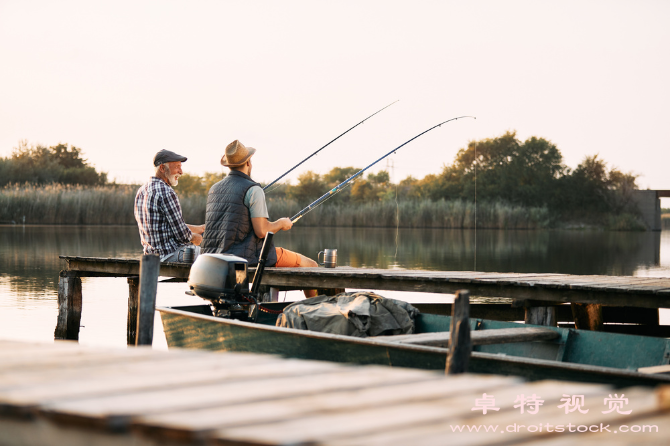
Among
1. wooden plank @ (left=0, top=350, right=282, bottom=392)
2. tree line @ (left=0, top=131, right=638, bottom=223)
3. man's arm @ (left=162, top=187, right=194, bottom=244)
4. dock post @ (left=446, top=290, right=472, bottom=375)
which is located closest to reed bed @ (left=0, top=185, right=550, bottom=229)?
tree line @ (left=0, top=131, right=638, bottom=223)

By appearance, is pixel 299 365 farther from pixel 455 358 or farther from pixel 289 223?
pixel 289 223

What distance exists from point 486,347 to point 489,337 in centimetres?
49

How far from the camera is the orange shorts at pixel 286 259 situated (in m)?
7.07

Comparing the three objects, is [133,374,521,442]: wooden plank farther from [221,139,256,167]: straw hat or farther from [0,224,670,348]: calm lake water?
[221,139,256,167]: straw hat

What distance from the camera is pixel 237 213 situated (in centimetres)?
612

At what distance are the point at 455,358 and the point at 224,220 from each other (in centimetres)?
289

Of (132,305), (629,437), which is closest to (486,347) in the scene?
(629,437)

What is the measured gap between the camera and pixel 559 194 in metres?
41.9

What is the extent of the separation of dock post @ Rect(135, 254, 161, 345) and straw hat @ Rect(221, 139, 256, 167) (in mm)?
1522

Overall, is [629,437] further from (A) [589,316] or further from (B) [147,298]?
(A) [589,316]

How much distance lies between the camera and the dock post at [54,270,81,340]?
7734 mm

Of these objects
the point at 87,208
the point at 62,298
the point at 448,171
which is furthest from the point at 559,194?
the point at 62,298

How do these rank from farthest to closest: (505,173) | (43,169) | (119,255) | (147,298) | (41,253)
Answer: (505,173) → (43,169) → (41,253) → (119,255) → (147,298)

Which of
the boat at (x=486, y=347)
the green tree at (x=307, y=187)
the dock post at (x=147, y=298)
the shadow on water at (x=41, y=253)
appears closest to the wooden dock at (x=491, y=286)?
the boat at (x=486, y=347)
